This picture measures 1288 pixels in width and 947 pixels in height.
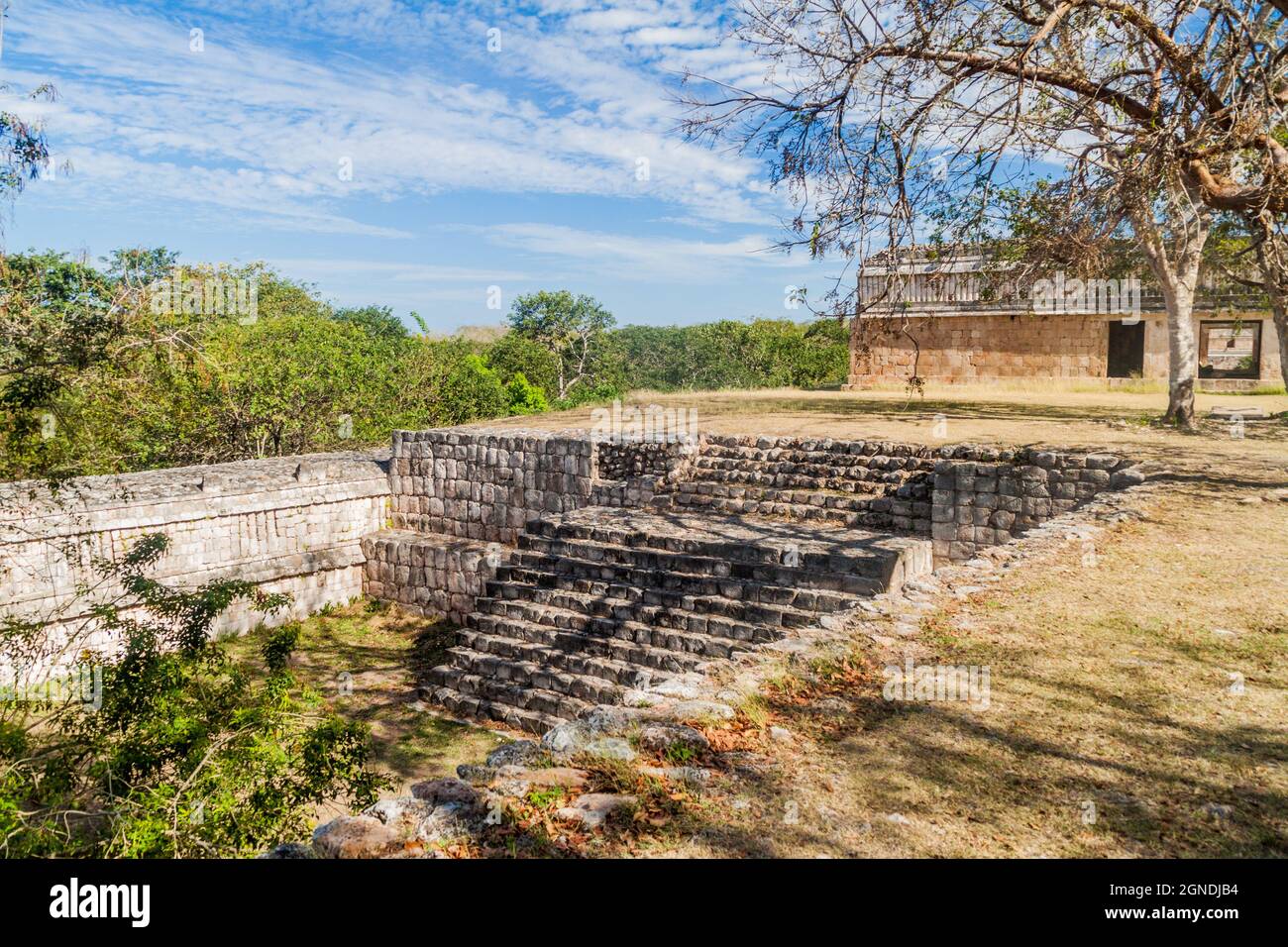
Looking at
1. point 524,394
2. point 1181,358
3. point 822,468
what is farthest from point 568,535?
point 524,394

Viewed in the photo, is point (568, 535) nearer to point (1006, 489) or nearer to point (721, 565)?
point (721, 565)

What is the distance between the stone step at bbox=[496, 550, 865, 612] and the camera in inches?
329

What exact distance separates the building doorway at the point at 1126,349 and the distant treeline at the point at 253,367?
8.08 meters

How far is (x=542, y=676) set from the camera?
9.11 metres

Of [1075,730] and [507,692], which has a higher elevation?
[1075,730]

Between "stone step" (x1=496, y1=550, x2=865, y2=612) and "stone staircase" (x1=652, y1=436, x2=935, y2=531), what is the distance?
6.43ft

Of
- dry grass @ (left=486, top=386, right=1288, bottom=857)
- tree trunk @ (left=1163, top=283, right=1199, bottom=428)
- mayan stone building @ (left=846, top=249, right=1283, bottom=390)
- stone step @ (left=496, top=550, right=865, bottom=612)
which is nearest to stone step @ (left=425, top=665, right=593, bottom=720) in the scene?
stone step @ (left=496, top=550, right=865, bottom=612)

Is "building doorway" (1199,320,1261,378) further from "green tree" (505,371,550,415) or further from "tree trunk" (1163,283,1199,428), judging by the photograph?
"green tree" (505,371,550,415)

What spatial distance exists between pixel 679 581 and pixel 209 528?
267 inches

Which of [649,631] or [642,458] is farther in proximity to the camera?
[642,458]

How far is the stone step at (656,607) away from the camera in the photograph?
8.47 meters
